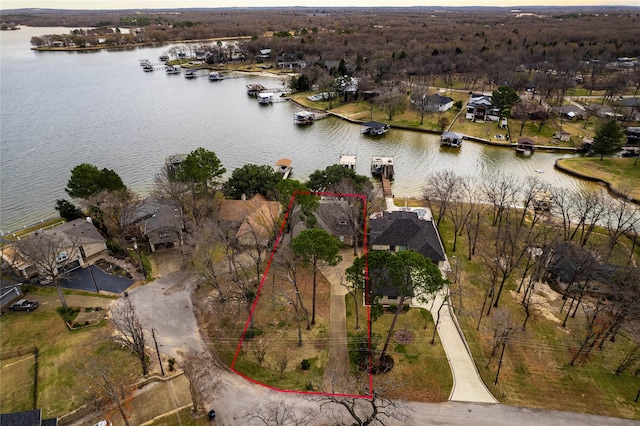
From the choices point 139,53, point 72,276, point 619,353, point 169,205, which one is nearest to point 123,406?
point 72,276

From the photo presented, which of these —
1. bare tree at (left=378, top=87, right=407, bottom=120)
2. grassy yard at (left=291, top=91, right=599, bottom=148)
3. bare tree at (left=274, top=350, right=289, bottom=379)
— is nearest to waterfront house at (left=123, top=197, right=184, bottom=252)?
bare tree at (left=274, top=350, right=289, bottom=379)

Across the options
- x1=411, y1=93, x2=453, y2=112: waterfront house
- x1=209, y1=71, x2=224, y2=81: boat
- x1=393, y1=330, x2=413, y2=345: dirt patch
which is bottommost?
x1=393, y1=330, x2=413, y2=345: dirt patch

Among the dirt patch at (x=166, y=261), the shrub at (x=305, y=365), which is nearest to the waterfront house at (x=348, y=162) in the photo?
the dirt patch at (x=166, y=261)

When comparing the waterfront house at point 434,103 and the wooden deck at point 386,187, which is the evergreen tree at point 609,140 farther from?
the wooden deck at point 386,187

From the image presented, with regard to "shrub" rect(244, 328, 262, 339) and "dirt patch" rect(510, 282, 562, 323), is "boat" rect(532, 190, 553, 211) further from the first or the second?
"shrub" rect(244, 328, 262, 339)

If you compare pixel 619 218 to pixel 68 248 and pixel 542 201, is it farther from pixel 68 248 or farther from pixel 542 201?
pixel 68 248
